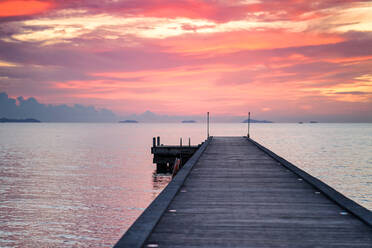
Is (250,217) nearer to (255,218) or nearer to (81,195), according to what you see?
(255,218)

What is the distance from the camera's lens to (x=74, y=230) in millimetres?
15695

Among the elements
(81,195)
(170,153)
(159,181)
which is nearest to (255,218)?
(81,195)

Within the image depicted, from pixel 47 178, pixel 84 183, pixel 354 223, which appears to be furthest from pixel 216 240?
pixel 47 178

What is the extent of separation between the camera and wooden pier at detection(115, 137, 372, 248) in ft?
17.3

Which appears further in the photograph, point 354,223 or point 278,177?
point 278,177

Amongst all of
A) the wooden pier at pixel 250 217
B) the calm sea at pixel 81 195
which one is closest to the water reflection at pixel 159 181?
the calm sea at pixel 81 195

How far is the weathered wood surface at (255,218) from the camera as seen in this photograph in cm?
529

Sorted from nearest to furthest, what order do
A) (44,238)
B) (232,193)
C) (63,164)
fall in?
(232,193) → (44,238) → (63,164)

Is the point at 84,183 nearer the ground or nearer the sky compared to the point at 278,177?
nearer the ground

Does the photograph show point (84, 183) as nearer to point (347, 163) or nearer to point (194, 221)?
point (194, 221)

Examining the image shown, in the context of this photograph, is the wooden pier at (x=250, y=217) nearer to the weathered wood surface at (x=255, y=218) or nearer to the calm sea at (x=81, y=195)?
the weathered wood surface at (x=255, y=218)

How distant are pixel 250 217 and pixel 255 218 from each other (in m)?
0.11

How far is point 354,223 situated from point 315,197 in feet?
7.25

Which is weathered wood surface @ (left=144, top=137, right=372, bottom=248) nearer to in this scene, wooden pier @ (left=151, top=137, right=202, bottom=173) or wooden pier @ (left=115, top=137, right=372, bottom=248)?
wooden pier @ (left=115, top=137, right=372, bottom=248)
